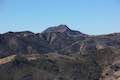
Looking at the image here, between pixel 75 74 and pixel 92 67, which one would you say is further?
pixel 92 67

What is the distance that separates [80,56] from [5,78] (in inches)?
1617

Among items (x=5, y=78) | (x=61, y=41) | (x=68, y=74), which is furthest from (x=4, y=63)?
(x=61, y=41)

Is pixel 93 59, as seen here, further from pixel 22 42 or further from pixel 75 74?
pixel 22 42

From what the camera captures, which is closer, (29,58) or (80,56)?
(29,58)

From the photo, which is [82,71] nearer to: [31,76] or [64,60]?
[64,60]

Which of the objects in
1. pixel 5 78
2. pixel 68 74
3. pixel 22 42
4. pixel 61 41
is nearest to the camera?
pixel 5 78

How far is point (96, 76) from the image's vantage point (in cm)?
11294

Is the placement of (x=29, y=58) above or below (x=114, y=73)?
above

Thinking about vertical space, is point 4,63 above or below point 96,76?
above

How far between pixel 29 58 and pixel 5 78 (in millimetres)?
14105

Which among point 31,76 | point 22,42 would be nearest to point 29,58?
point 31,76

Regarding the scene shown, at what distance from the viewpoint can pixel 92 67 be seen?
118 m

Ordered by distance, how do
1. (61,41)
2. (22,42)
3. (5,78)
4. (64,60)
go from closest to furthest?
1. (5,78)
2. (64,60)
3. (22,42)
4. (61,41)

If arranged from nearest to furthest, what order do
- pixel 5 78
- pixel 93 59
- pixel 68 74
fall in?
pixel 5 78 → pixel 68 74 → pixel 93 59
